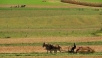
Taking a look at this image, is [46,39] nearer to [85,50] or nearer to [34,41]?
[34,41]

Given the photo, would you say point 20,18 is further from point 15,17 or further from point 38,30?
point 38,30

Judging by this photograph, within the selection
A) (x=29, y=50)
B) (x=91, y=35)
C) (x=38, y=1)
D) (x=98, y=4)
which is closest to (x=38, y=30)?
(x=91, y=35)

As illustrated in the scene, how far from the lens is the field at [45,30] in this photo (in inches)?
1032

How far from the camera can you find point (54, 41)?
102 ft

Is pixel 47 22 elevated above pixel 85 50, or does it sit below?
below

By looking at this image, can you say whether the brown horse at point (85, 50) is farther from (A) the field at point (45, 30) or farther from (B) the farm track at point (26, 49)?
(B) the farm track at point (26, 49)

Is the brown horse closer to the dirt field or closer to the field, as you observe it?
the field

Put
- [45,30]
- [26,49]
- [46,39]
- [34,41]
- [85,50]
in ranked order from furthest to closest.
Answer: [45,30] < [46,39] < [34,41] < [26,49] < [85,50]

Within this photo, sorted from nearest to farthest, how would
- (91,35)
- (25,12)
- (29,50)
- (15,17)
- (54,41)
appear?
(29,50), (54,41), (91,35), (15,17), (25,12)

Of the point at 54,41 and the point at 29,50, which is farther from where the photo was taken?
the point at 54,41

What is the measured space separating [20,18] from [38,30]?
871 cm

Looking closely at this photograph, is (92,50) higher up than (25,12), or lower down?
higher up

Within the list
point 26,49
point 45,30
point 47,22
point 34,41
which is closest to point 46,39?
point 34,41

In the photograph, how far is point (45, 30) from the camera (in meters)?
39.0
